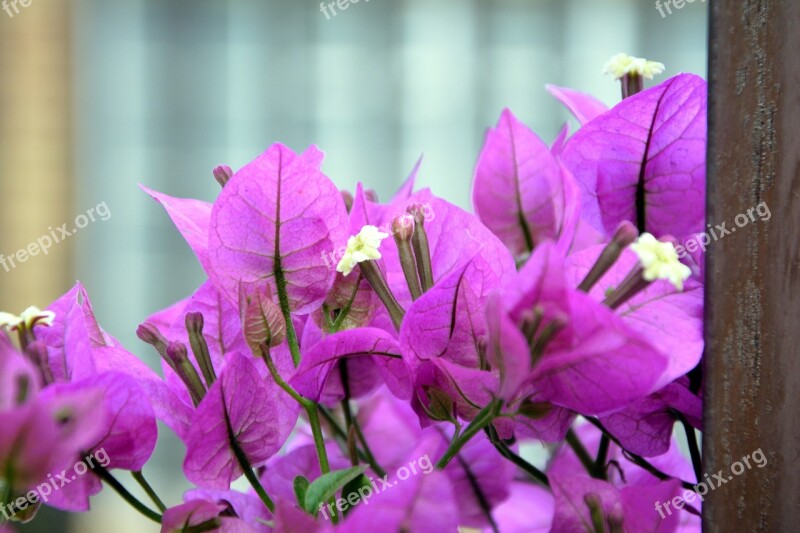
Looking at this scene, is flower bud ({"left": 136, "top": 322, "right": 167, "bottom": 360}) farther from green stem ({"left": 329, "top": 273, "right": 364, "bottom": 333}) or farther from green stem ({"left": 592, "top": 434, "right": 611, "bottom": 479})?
green stem ({"left": 592, "top": 434, "right": 611, "bottom": 479})

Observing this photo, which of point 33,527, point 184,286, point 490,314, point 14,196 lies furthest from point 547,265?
point 184,286

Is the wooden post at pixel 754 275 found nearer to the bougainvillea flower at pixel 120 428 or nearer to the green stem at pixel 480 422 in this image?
the green stem at pixel 480 422

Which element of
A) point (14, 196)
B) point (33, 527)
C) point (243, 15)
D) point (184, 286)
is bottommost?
point (33, 527)

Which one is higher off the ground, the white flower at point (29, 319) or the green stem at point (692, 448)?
the white flower at point (29, 319)

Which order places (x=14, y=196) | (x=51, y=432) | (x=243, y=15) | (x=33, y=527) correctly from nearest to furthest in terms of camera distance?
(x=51, y=432)
(x=33, y=527)
(x=14, y=196)
(x=243, y=15)

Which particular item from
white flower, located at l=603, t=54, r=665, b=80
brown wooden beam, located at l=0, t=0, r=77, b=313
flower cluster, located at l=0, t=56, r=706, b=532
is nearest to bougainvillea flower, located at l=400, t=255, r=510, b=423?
flower cluster, located at l=0, t=56, r=706, b=532

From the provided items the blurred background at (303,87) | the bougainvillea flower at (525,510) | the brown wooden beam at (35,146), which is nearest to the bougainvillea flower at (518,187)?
the bougainvillea flower at (525,510)

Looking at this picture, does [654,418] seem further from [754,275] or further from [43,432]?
[43,432]

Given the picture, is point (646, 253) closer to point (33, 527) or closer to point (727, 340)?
point (727, 340)
